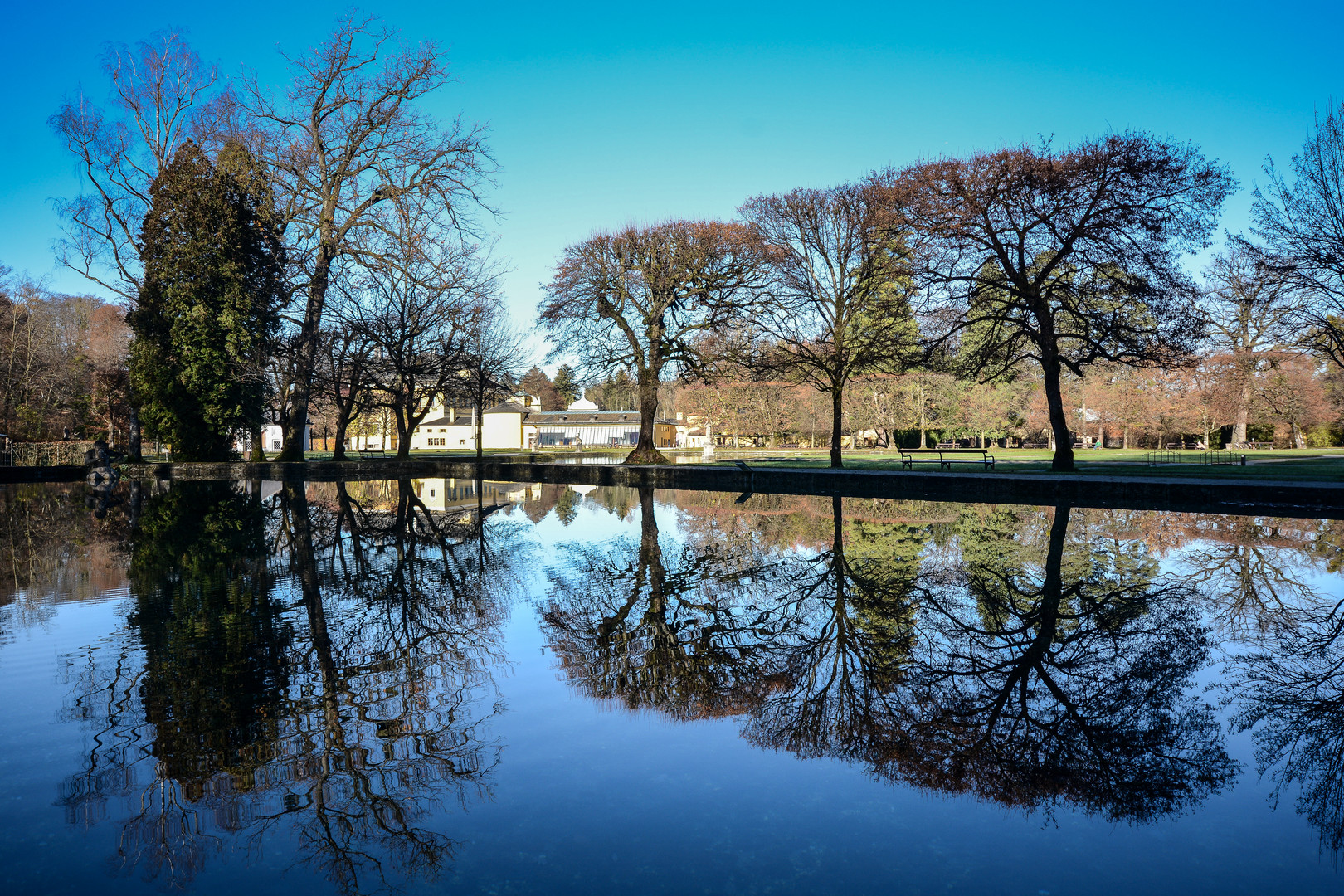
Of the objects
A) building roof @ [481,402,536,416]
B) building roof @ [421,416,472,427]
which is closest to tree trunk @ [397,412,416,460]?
building roof @ [481,402,536,416]

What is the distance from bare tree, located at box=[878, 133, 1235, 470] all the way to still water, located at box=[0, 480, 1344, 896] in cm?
1409

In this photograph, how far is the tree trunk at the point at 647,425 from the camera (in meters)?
32.5

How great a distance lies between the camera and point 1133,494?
55.7ft

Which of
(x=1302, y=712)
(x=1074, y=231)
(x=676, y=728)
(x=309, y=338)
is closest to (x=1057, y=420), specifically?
(x=1074, y=231)

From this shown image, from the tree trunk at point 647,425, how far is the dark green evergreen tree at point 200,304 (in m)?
14.5

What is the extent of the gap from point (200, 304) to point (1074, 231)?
94.6ft

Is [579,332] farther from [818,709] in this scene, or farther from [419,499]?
[818,709]

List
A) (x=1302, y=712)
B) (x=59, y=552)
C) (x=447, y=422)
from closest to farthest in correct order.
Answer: (x=1302, y=712), (x=59, y=552), (x=447, y=422)

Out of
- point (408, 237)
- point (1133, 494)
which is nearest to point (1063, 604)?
point (1133, 494)

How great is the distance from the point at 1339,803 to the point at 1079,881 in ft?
5.73

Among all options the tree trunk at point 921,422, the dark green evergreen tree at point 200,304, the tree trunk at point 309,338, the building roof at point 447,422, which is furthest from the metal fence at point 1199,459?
the building roof at point 447,422

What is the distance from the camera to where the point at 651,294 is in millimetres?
32281

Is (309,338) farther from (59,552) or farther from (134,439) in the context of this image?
(59,552)

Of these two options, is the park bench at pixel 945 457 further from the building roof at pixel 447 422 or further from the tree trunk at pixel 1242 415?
the building roof at pixel 447 422
